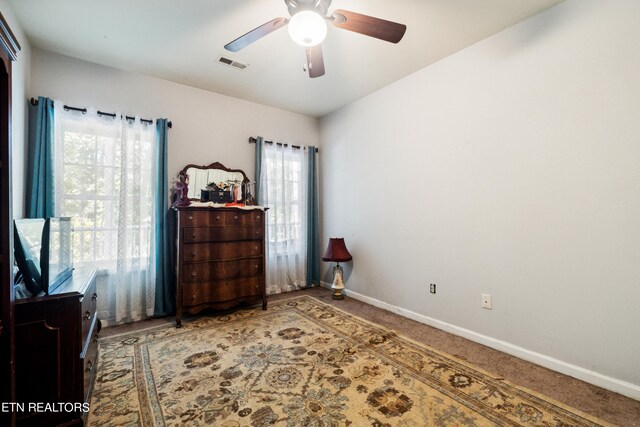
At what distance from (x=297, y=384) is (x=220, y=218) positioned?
5.96ft

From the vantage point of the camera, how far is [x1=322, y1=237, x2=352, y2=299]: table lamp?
3551 mm

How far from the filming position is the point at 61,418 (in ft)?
4.55

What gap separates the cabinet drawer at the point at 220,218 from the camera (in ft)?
9.15

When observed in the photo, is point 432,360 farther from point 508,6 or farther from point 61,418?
point 508,6

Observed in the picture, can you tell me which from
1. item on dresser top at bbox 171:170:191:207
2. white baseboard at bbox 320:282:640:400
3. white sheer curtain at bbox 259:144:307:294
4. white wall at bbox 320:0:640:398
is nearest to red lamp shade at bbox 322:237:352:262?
white wall at bbox 320:0:640:398

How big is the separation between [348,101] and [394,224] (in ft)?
5.76

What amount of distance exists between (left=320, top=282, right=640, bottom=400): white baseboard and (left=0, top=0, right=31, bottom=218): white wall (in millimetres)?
3613

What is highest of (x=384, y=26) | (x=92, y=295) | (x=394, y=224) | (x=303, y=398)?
(x=384, y=26)

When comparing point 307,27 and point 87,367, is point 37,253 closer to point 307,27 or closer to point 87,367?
point 87,367

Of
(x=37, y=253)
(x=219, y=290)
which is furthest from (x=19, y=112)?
(x=219, y=290)

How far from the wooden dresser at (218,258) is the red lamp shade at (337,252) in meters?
0.86

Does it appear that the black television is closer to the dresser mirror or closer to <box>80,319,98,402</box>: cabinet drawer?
<box>80,319,98,402</box>: cabinet drawer

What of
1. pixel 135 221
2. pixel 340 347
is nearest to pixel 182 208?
pixel 135 221

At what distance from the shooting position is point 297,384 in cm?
181
